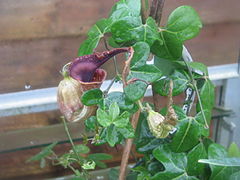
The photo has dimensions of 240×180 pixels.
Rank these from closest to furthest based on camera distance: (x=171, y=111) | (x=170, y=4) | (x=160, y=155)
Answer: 1. (x=171, y=111)
2. (x=160, y=155)
3. (x=170, y=4)

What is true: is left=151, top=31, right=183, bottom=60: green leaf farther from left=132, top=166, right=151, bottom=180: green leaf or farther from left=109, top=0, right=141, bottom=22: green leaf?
left=132, top=166, right=151, bottom=180: green leaf

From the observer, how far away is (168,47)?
17.2 inches

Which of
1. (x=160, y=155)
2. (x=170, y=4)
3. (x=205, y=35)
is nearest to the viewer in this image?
(x=160, y=155)

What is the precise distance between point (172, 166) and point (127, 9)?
8.9 inches

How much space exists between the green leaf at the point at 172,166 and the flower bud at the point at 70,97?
0.15 m

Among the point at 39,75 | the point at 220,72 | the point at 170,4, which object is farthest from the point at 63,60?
the point at 220,72

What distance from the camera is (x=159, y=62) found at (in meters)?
0.49

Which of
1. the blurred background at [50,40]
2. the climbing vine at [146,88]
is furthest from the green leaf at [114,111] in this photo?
the blurred background at [50,40]

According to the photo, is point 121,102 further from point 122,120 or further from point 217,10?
point 217,10

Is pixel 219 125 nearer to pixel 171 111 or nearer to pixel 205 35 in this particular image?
pixel 205 35

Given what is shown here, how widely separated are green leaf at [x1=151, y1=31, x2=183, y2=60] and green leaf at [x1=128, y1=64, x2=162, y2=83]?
0.04 metres

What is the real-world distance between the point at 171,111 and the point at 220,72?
612 millimetres

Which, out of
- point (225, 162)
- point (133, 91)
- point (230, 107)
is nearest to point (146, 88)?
point (133, 91)

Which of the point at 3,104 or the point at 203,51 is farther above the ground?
the point at 203,51
